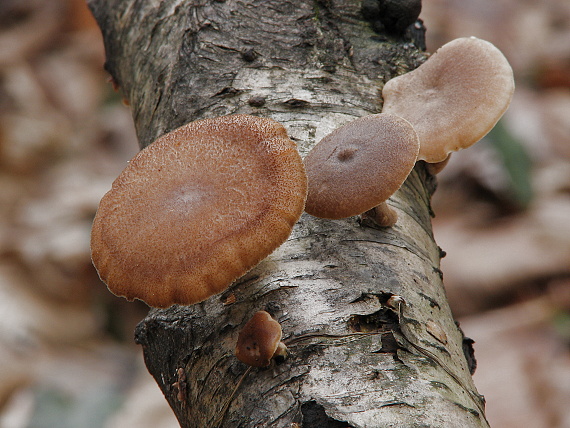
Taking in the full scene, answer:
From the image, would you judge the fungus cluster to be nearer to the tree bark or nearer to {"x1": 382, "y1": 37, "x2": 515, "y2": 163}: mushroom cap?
{"x1": 382, "y1": 37, "x2": 515, "y2": 163}: mushroom cap

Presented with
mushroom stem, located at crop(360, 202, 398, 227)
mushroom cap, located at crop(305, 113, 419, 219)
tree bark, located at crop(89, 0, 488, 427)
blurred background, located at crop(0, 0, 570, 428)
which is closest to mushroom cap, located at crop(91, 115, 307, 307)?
mushroom cap, located at crop(305, 113, 419, 219)

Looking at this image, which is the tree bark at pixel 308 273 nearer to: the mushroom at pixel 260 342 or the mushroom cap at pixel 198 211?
the mushroom at pixel 260 342

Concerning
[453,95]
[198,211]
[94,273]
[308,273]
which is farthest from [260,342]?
[94,273]

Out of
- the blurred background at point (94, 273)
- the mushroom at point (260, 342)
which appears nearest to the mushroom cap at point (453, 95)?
the mushroom at point (260, 342)

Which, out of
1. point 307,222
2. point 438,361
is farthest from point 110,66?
point 438,361

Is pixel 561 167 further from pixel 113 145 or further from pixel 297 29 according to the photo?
pixel 113 145
